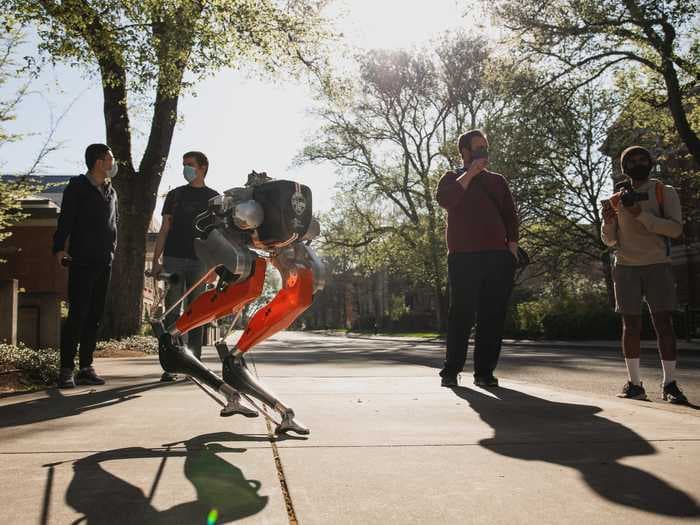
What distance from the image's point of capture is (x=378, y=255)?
44.0m

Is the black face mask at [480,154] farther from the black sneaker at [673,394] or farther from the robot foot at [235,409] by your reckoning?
the robot foot at [235,409]

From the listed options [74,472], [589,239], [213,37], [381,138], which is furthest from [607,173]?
[74,472]

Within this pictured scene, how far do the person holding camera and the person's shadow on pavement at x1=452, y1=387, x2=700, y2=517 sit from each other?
1361mm

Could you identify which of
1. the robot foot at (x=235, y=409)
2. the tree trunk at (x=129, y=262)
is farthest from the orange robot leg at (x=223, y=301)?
the tree trunk at (x=129, y=262)

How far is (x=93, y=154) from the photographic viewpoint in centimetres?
573

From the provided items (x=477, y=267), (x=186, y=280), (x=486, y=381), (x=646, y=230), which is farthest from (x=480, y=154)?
(x=186, y=280)

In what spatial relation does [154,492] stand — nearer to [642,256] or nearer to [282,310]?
[282,310]

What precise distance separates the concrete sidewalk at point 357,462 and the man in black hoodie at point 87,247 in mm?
1328

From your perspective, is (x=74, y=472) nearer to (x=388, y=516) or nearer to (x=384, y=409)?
(x=388, y=516)

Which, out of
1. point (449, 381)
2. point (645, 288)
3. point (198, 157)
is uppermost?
point (198, 157)

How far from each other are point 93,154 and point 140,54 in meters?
8.71

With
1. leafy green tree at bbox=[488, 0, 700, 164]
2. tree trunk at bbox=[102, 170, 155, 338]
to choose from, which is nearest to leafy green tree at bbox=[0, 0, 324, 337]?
tree trunk at bbox=[102, 170, 155, 338]

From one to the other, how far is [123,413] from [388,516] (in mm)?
2288

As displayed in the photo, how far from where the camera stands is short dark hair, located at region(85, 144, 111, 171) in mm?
5719
